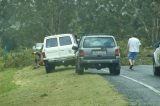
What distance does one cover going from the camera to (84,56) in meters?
26.1

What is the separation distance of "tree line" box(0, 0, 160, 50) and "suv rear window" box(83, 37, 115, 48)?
4737 cm

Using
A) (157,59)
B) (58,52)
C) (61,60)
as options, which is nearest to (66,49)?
(58,52)

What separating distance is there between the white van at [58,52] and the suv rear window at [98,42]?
6319 millimetres

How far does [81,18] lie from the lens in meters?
94.1

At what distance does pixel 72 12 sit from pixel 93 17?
18.9 feet

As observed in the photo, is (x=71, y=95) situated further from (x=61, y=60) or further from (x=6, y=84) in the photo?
(x=61, y=60)

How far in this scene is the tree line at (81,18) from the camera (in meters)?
80.1

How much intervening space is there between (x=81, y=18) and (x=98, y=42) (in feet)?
223

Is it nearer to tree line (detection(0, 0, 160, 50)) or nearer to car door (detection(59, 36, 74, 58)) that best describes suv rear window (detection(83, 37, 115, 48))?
car door (detection(59, 36, 74, 58))

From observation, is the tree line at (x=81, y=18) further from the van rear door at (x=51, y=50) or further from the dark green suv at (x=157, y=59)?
the dark green suv at (x=157, y=59)

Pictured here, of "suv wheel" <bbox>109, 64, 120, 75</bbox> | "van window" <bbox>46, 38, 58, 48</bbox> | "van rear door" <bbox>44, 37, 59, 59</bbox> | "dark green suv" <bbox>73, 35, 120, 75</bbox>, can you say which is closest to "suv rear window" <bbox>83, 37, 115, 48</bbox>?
"dark green suv" <bbox>73, 35, 120, 75</bbox>

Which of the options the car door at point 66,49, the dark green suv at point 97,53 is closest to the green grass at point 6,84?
the car door at point 66,49

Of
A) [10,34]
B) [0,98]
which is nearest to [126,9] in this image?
[10,34]

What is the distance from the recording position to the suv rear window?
85.9ft
